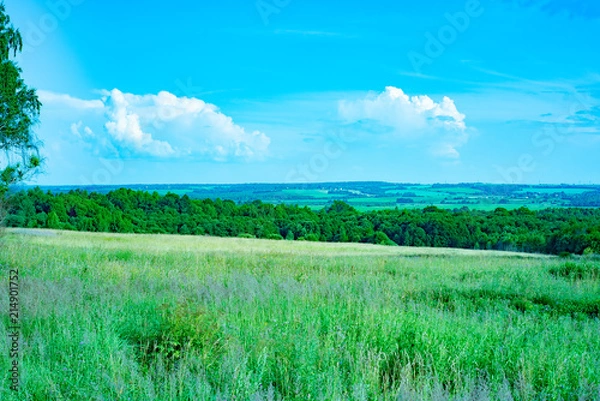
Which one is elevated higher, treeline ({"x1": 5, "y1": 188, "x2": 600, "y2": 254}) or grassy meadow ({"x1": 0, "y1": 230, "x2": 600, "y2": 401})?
grassy meadow ({"x1": 0, "y1": 230, "x2": 600, "y2": 401})

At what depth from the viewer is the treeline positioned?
63406mm

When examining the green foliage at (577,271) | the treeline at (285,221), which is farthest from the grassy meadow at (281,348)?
the treeline at (285,221)

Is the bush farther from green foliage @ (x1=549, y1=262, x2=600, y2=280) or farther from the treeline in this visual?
green foliage @ (x1=549, y1=262, x2=600, y2=280)

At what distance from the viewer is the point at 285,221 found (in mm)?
77812

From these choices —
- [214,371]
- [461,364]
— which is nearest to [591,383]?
[461,364]

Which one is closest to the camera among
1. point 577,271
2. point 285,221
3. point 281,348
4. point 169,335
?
point 281,348

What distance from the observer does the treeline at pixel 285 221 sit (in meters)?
63.4

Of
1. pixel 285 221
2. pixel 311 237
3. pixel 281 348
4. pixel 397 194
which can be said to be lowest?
pixel 311 237

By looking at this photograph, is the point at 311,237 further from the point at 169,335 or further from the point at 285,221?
the point at 169,335

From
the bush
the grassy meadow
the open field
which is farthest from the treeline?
the grassy meadow

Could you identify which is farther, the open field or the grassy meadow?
the open field

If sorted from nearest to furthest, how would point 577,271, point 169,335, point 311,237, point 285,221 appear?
1. point 169,335
2. point 577,271
3. point 311,237
4. point 285,221

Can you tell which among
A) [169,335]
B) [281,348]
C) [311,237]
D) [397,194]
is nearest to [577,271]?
[281,348]

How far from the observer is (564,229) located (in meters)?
55.5
